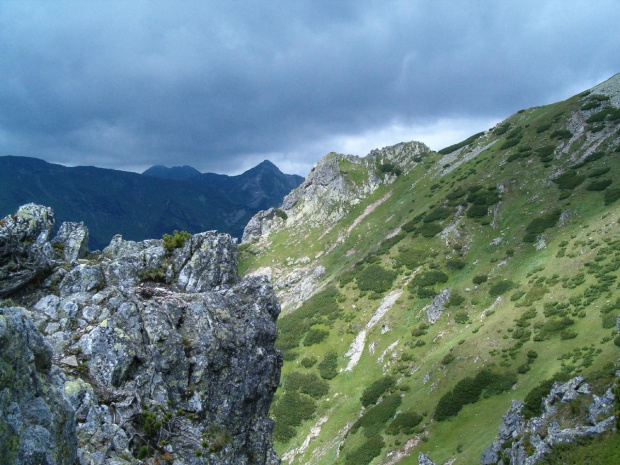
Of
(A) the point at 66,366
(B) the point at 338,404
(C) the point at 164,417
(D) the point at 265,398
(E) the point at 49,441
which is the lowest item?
(B) the point at 338,404

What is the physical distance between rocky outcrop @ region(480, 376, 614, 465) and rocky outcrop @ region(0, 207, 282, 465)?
15221mm

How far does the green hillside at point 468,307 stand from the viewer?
114 feet

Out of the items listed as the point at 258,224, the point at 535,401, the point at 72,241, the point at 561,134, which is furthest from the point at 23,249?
the point at 258,224

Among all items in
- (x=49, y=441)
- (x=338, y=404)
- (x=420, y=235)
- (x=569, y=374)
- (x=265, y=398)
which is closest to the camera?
(x=49, y=441)

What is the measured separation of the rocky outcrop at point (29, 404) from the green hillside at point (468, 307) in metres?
26.8

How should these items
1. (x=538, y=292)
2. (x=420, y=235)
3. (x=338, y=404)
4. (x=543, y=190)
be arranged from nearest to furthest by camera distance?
(x=538, y=292) → (x=338, y=404) → (x=543, y=190) → (x=420, y=235)

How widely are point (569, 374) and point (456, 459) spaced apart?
37.3ft

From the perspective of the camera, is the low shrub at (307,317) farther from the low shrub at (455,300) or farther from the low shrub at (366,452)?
the low shrub at (366,452)

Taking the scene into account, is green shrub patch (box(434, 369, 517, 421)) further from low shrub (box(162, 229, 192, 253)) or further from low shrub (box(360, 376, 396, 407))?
low shrub (box(162, 229, 192, 253))

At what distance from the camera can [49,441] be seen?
926 cm

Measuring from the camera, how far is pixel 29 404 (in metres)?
9.30

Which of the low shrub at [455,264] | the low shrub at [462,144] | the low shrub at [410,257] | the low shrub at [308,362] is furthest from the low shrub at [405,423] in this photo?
the low shrub at [462,144]

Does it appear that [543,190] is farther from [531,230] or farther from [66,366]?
[66,366]

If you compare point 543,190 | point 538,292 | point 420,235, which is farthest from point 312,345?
point 543,190
